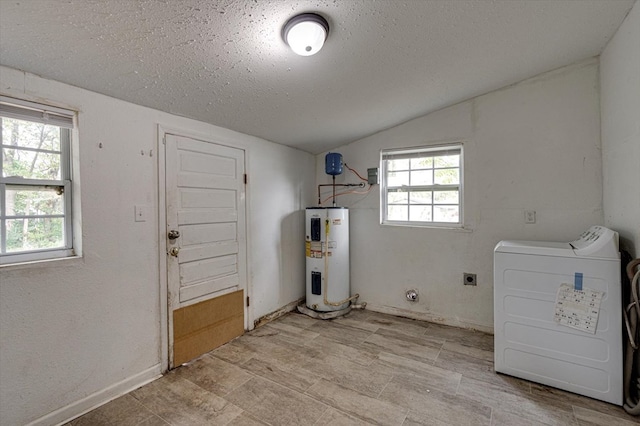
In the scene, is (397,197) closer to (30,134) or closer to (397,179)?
(397,179)

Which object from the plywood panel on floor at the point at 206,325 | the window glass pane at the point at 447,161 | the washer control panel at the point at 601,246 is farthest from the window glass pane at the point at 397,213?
the plywood panel on floor at the point at 206,325

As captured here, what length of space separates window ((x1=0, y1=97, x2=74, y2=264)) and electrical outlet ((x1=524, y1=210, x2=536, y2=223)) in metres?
3.58

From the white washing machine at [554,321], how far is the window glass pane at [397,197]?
1.25 m

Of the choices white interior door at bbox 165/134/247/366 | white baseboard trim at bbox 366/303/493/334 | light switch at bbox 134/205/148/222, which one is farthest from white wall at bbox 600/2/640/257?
light switch at bbox 134/205/148/222

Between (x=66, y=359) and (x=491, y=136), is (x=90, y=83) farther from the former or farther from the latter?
(x=491, y=136)

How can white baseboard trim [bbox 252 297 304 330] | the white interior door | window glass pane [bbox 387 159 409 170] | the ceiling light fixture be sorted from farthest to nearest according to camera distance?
window glass pane [bbox 387 159 409 170] < white baseboard trim [bbox 252 297 304 330] < the white interior door < the ceiling light fixture

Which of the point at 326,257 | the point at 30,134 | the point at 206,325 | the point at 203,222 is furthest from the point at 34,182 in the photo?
the point at 326,257

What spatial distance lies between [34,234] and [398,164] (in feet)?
10.4

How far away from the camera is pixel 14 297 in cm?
147

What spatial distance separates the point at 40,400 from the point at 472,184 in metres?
3.61

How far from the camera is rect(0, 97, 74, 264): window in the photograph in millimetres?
1503

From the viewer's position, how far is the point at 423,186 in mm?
3127

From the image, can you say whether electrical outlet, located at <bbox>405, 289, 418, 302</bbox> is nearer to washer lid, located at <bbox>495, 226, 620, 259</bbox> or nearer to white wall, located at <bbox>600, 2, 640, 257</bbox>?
washer lid, located at <bbox>495, 226, 620, 259</bbox>

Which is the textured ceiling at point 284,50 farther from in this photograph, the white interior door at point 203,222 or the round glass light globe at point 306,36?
the white interior door at point 203,222
